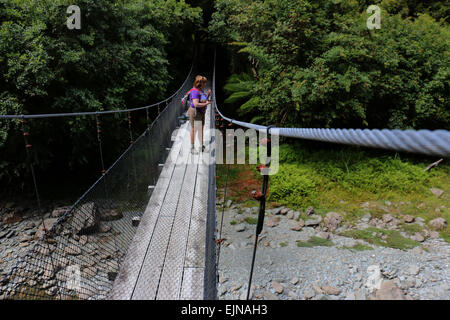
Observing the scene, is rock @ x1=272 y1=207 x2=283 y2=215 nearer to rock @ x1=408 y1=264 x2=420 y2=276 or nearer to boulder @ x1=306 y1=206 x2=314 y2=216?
boulder @ x1=306 y1=206 x2=314 y2=216

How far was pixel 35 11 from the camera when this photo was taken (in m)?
3.84

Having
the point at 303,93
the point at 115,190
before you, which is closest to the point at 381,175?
the point at 303,93

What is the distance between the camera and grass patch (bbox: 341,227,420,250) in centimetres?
340

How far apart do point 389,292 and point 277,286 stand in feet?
3.72

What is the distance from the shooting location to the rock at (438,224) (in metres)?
3.70

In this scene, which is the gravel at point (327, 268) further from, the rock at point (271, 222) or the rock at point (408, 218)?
the rock at point (408, 218)

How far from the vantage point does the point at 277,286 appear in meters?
2.83

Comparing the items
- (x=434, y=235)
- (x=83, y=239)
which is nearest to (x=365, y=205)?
(x=434, y=235)

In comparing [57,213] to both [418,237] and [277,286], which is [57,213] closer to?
[277,286]

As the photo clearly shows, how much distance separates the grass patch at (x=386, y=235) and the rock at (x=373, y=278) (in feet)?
1.64

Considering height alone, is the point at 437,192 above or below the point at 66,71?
below

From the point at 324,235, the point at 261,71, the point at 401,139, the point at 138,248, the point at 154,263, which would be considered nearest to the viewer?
the point at 401,139

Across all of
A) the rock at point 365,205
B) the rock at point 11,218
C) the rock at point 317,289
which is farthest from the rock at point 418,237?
the rock at point 11,218

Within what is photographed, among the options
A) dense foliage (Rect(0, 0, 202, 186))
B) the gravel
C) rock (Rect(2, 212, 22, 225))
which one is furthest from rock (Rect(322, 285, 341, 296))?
rock (Rect(2, 212, 22, 225))
